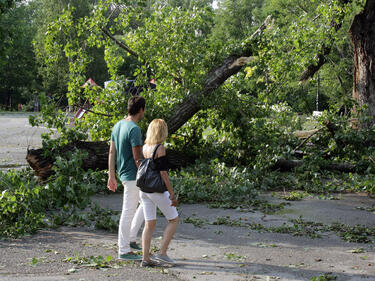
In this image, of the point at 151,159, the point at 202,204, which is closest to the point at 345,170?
the point at 202,204

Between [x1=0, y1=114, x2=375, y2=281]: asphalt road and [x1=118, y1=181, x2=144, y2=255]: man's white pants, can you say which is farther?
[x1=118, y1=181, x2=144, y2=255]: man's white pants

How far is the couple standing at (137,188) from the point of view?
4945 millimetres

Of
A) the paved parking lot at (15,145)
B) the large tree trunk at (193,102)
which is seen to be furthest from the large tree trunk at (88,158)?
the paved parking lot at (15,145)

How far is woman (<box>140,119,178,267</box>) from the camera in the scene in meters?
4.90

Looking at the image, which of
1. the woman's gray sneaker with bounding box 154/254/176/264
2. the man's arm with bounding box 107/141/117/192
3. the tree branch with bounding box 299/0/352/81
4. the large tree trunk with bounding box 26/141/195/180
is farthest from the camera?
the tree branch with bounding box 299/0/352/81

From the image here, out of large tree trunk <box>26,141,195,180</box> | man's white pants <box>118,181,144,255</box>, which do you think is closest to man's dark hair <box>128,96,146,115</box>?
man's white pants <box>118,181,144,255</box>

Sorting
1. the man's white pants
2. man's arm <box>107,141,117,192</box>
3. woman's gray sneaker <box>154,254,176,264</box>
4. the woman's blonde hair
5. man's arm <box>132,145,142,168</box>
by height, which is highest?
the woman's blonde hair

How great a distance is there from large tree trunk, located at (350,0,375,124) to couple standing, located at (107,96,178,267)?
8949 mm

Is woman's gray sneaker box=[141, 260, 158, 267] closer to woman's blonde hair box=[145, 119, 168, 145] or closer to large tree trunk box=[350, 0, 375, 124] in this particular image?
woman's blonde hair box=[145, 119, 168, 145]

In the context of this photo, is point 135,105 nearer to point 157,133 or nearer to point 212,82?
point 157,133

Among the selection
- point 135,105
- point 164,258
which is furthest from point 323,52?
point 164,258

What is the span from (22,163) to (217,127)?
5.17 m

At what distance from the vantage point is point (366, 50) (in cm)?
1269

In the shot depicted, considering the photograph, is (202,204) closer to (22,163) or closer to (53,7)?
(22,163)
